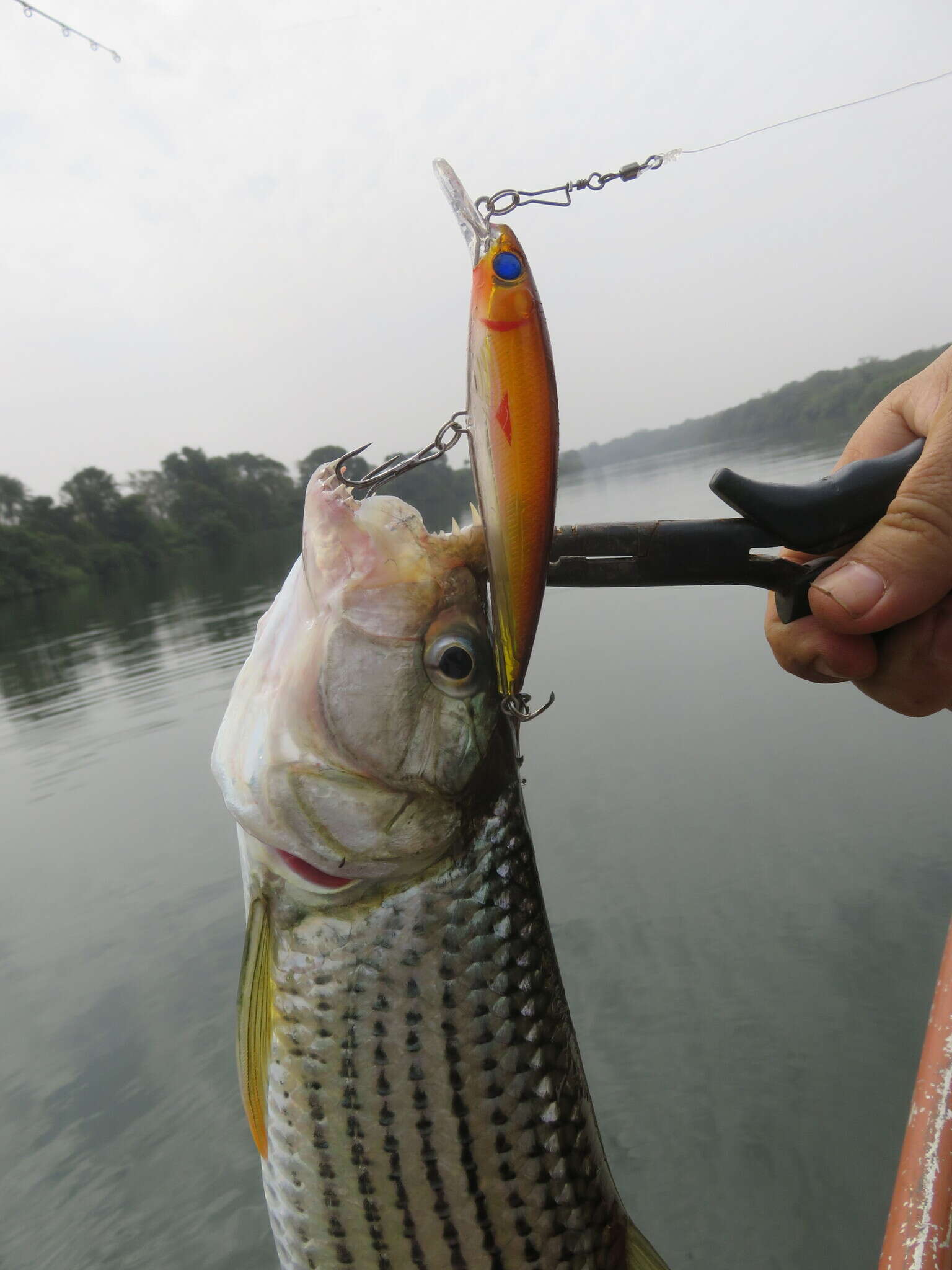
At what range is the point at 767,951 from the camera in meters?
5.03

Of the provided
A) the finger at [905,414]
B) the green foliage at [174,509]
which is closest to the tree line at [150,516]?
the green foliage at [174,509]

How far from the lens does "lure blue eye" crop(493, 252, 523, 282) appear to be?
3.52 feet

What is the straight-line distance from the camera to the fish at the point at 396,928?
5.18 ft

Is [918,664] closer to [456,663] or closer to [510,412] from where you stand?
[456,663]

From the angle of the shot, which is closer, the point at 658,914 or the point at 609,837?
the point at 658,914

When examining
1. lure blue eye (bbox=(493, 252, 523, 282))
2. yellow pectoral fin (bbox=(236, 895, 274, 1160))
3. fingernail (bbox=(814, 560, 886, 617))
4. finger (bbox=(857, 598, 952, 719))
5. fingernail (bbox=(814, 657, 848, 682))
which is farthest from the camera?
fingernail (bbox=(814, 657, 848, 682))

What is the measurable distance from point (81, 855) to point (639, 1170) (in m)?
6.98

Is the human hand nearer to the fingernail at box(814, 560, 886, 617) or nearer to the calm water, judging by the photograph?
the fingernail at box(814, 560, 886, 617)

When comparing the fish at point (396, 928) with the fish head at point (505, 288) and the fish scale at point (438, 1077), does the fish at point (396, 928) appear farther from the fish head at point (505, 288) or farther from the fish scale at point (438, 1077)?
the fish head at point (505, 288)

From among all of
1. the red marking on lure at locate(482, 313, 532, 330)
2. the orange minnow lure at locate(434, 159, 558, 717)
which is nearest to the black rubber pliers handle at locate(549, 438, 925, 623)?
the orange minnow lure at locate(434, 159, 558, 717)

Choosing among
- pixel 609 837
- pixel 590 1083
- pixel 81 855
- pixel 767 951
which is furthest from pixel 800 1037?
pixel 81 855

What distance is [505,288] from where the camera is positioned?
1.07m

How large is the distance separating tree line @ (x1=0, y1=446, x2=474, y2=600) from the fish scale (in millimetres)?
58608

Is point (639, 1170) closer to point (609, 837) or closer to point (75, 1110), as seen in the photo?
point (609, 837)
